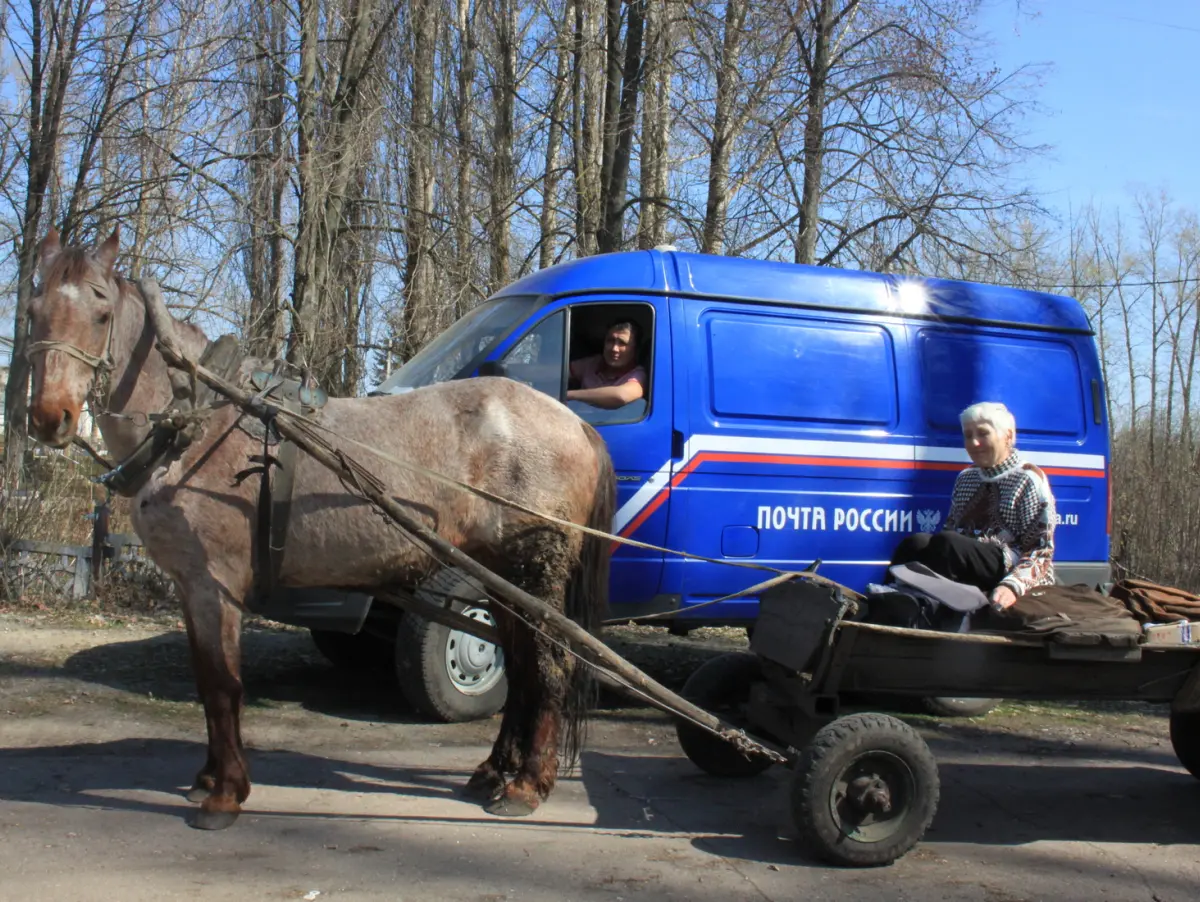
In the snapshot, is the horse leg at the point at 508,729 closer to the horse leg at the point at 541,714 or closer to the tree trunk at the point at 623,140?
the horse leg at the point at 541,714

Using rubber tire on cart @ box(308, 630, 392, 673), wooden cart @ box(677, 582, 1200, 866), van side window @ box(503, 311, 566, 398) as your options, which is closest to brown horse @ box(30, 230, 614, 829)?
wooden cart @ box(677, 582, 1200, 866)

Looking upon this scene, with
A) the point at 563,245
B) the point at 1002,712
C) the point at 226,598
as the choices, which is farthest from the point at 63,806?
the point at 563,245

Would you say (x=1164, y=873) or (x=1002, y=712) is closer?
(x=1164, y=873)

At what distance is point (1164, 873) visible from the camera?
4383 millimetres

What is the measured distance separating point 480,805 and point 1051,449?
477 cm

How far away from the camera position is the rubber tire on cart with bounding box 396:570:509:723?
632cm

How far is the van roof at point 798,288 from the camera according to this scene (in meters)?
6.63

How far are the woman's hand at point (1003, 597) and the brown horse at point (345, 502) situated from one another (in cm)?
177

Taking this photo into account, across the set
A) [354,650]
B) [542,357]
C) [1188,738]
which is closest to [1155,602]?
[1188,738]

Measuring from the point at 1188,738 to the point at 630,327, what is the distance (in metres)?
3.66

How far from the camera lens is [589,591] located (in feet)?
17.0

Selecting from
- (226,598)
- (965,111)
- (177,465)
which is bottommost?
(226,598)

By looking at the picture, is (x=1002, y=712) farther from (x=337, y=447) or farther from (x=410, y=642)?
(x=337, y=447)

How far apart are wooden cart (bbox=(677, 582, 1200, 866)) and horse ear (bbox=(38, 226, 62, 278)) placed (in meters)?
3.28
